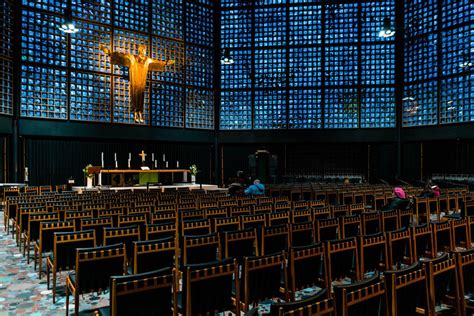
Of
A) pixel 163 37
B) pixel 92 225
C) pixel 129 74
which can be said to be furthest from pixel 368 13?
pixel 92 225

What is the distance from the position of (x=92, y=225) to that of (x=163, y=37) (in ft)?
55.1

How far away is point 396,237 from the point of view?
482 cm

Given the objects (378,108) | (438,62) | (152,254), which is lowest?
(152,254)

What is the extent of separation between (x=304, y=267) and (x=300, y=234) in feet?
4.85

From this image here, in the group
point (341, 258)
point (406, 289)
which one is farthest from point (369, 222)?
point (406, 289)

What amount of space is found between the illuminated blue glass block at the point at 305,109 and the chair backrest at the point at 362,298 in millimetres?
19743

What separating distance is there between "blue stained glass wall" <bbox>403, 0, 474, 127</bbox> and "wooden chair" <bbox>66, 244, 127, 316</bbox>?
19079mm

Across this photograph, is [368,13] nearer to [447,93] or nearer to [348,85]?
[348,85]

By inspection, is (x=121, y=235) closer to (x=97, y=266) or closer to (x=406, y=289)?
(x=97, y=266)

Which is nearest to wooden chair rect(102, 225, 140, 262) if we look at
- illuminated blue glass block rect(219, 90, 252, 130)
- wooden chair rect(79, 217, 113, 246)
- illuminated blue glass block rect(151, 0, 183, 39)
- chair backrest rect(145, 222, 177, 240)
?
chair backrest rect(145, 222, 177, 240)

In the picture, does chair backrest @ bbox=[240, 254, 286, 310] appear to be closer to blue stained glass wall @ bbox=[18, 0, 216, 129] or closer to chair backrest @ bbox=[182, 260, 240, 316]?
chair backrest @ bbox=[182, 260, 240, 316]

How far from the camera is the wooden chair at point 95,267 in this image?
377 cm

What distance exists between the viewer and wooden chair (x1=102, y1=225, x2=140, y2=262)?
489 centimetres

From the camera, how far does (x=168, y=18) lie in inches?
808
